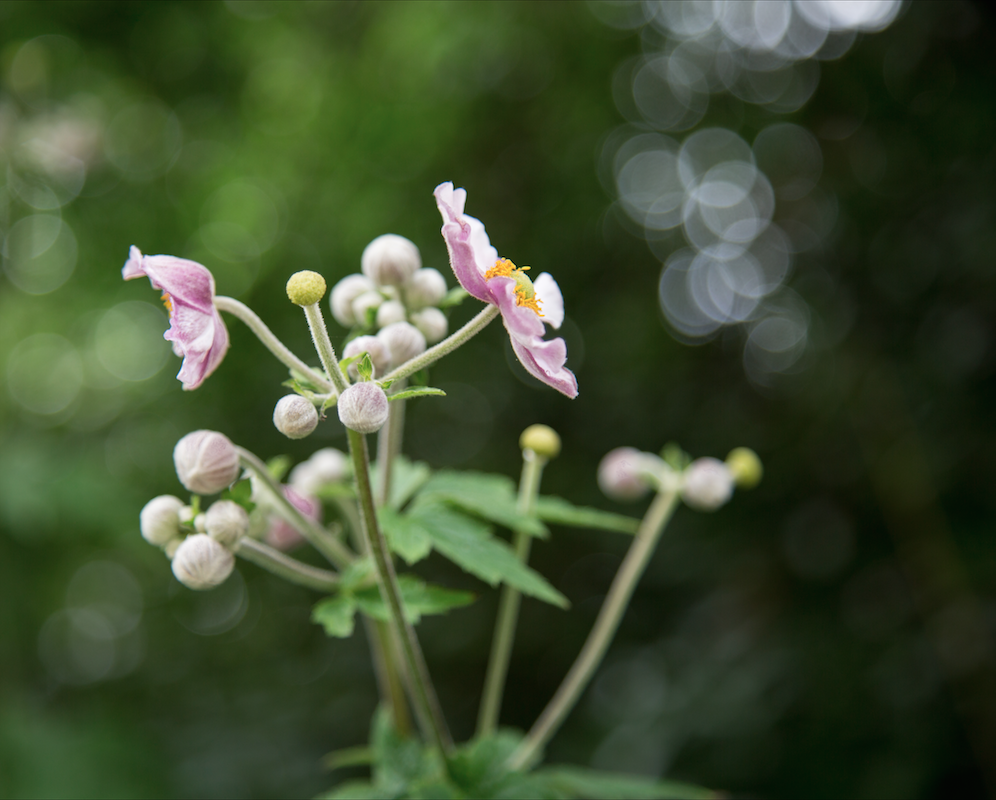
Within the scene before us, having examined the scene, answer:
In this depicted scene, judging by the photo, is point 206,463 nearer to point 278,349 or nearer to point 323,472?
point 278,349

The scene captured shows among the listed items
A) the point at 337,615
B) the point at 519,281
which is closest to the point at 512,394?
the point at 519,281

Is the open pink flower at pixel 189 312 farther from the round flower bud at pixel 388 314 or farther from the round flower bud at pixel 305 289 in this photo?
the round flower bud at pixel 388 314

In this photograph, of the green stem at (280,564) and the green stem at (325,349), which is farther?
the green stem at (280,564)

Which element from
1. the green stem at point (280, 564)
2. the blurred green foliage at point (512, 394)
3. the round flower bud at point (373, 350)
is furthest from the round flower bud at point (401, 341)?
the blurred green foliage at point (512, 394)

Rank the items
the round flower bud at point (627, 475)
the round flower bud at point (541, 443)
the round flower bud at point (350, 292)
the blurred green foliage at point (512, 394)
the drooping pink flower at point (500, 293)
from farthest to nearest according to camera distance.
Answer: the blurred green foliage at point (512, 394) < the round flower bud at point (627, 475) < the round flower bud at point (541, 443) < the round flower bud at point (350, 292) < the drooping pink flower at point (500, 293)

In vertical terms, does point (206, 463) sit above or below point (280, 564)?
above

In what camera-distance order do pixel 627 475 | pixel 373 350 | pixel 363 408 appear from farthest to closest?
1. pixel 627 475
2. pixel 373 350
3. pixel 363 408
